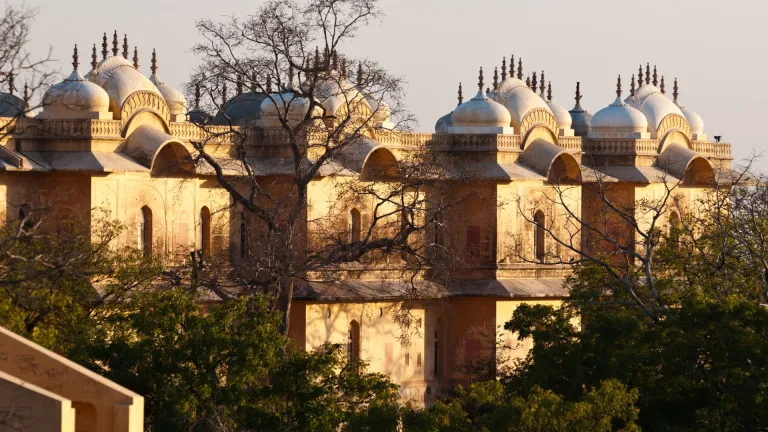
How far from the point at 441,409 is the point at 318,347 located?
14678 millimetres

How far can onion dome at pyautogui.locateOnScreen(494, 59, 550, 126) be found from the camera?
44.4 metres

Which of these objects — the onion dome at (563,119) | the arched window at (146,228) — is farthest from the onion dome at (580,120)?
the arched window at (146,228)

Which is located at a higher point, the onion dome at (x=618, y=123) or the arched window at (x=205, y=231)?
the onion dome at (x=618, y=123)

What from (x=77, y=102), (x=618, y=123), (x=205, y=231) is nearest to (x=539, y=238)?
(x=618, y=123)

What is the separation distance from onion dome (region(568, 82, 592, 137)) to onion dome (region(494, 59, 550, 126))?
410 centimetres

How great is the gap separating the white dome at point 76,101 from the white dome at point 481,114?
10.1 meters

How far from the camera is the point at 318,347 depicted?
37.8 metres

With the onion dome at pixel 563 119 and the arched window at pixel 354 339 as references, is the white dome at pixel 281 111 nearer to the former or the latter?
the arched window at pixel 354 339

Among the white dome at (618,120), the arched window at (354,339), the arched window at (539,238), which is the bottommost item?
the arched window at (354,339)

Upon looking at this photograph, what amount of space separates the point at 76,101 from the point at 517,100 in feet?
41.6

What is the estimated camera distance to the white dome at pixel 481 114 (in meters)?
43.1

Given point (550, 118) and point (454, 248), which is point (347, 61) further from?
point (550, 118)

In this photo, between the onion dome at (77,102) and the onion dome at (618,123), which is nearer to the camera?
the onion dome at (77,102)

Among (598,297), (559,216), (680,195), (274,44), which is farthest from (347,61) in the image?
(680,195)
